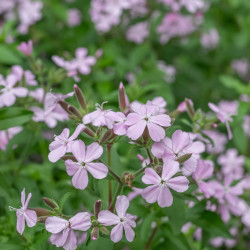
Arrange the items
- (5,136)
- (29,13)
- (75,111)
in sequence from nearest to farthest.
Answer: (75,111), (5,136), (29,13)

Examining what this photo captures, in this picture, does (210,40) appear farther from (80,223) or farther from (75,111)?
(80,223)

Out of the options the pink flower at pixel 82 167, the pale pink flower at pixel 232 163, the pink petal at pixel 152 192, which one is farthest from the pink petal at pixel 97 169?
the pale pink flower at pixel 232 163

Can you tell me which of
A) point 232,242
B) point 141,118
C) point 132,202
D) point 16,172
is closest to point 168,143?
point 141,118

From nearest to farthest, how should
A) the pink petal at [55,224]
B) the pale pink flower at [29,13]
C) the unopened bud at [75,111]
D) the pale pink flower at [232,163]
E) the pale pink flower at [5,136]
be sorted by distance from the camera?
the pink petal at [55,224] < the unopened bud at [75,111] < the pale pink flower at [5,136] < the pale pink flower at [232,163] < the pale pink flower at [29,13]

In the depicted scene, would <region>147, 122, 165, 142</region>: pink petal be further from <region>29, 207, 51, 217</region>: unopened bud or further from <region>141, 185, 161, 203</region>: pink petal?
<region>29, 207, 51, 217</region>: unopened bud

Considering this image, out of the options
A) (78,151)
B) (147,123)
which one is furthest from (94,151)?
(147,123)

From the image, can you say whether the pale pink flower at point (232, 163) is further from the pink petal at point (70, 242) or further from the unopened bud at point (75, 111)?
the pink petal at point (70, 242)
